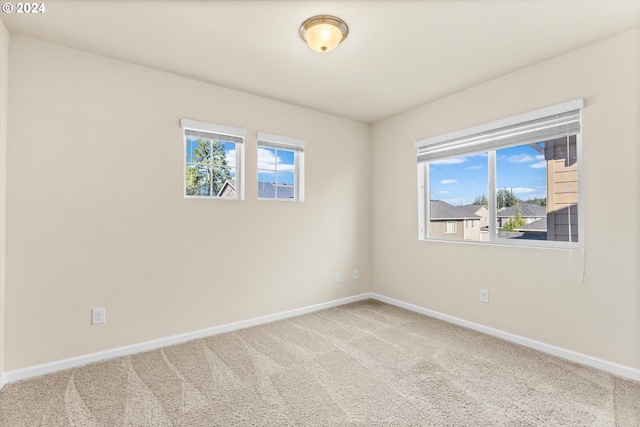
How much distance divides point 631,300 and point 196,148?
3.74 meters

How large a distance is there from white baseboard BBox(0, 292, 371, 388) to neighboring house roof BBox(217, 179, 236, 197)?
1.33m

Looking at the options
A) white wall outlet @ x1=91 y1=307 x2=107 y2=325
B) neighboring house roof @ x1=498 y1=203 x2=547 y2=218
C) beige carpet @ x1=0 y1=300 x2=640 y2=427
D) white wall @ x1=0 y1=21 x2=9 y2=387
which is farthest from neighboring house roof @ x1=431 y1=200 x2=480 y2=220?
white wall @ x1=0 y1=21 x2=9 y2=387

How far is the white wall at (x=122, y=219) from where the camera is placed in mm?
2186

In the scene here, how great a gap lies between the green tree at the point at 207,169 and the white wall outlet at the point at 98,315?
3.92 ft

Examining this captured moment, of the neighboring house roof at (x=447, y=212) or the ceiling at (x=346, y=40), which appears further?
the neighboring house roof at (x=447, y=212)

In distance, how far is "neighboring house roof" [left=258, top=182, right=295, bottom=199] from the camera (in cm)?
335

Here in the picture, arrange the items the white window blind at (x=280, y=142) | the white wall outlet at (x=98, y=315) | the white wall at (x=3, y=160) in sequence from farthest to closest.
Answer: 1. the white window blind at (x=280, y=142)
2. the white wall outlet at (x=98, y=315)
3. the white wall at (x=3, y=160)

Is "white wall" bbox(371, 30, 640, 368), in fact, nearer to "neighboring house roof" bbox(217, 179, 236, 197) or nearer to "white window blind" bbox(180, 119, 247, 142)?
"white window blind" bbox(180, 119, 247, 142)

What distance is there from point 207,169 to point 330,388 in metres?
2.26

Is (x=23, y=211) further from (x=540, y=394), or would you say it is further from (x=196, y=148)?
(x=540, y=394)

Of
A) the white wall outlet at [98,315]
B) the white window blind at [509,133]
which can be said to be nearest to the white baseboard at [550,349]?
the white window blind at [509,133]

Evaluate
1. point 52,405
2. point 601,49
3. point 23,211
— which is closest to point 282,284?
point 52,405

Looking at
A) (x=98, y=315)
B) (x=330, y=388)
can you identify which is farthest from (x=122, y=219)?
(x=330, y=388)

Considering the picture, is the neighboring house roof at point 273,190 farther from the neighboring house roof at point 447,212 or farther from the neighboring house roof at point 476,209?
the neighboring house roof at point 476,209
